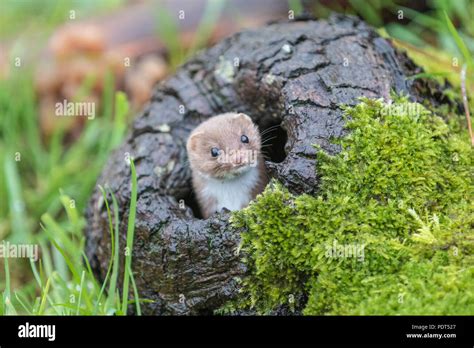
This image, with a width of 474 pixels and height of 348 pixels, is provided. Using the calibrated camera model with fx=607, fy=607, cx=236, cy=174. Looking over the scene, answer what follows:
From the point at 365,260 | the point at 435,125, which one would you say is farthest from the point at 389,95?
the point at 365,260

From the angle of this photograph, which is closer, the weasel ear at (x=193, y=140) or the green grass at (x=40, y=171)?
the weasel ear at (x=193, y=140)

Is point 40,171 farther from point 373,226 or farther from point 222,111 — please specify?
point 373,226

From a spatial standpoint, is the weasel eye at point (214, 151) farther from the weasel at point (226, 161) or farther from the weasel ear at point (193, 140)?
the weasel ear at point (193, 140)

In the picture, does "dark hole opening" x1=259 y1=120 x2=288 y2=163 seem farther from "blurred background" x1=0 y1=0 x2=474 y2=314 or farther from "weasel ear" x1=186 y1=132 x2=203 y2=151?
"blurred background" x1=0 y1=0 x2=474 y2=314

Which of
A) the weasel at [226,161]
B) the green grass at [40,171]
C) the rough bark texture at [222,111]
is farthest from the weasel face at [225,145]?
the green grass at [40,171]

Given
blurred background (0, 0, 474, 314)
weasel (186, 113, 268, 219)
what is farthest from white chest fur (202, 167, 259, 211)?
blurred background (0, 0, 474, 314)

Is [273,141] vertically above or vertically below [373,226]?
above

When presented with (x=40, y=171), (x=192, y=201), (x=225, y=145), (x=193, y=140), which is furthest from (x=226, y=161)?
(x=40, y=171)
